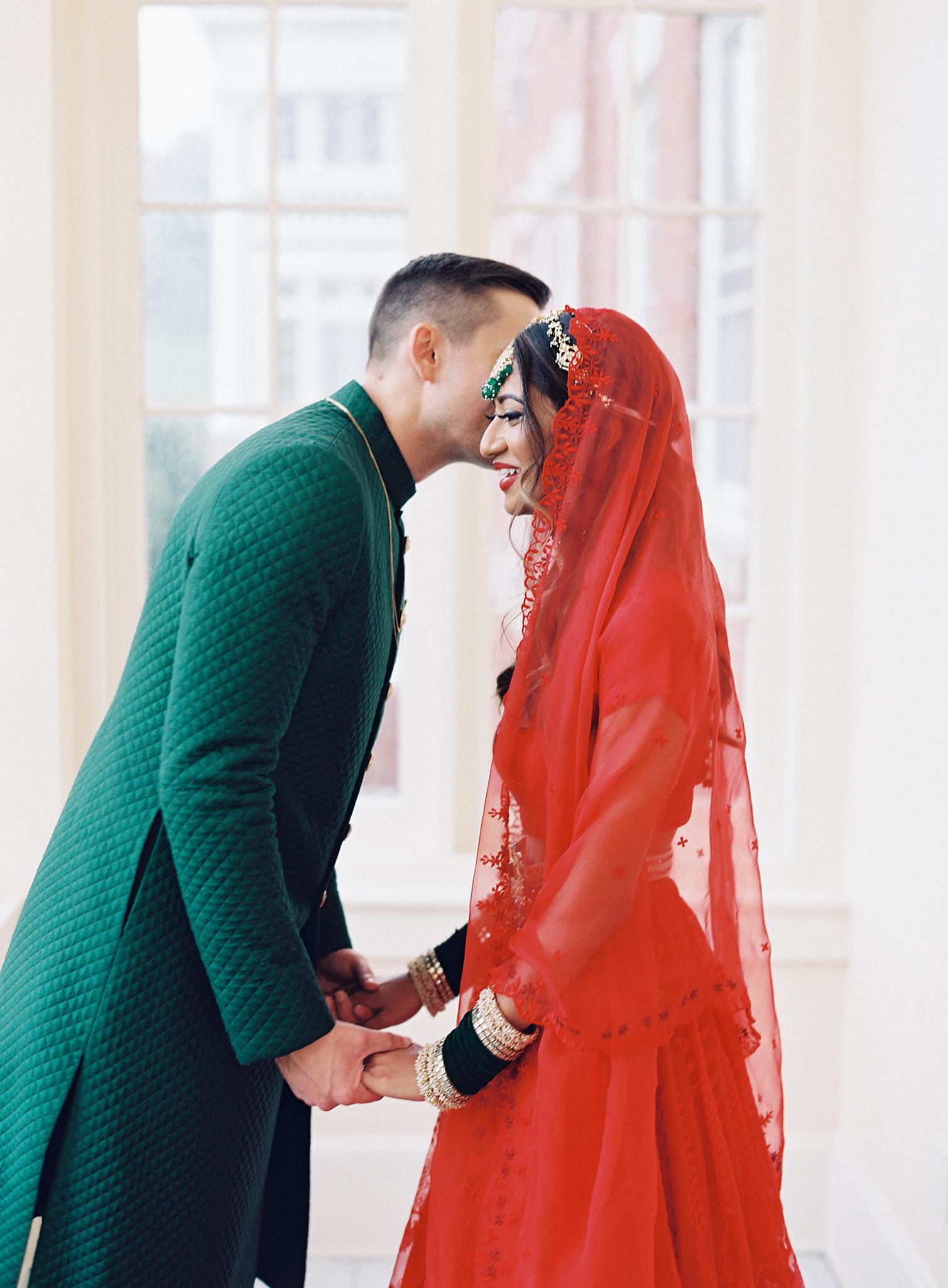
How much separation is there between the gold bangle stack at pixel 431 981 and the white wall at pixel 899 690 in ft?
2.98

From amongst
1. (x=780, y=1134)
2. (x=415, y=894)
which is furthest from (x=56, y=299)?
(x=780, y=1134)

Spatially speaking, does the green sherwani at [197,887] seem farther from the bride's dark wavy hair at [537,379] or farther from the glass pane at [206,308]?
the glass pane at [206,308]

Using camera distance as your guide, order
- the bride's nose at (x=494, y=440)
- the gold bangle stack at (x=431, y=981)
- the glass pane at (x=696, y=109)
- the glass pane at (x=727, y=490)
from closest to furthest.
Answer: the bride's nose at (x=494, y=440) < the gold bangle stack at (x=431, y=981) < the glass pane at (x=696, y=109) < the glass pane at (x=727, y=490)

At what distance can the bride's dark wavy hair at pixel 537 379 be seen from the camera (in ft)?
4.44

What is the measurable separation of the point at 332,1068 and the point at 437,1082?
0.12 metres

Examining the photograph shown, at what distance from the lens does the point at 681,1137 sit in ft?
4.12

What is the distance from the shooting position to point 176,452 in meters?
2.46

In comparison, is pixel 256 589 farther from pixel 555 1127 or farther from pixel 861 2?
pixel 861 2

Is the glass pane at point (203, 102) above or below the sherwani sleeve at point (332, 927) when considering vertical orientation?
above

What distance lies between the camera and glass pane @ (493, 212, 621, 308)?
2.46m

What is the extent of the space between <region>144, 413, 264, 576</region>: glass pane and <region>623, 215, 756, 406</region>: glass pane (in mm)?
913

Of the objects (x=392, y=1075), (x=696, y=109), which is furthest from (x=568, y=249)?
(x=392, y=1075)

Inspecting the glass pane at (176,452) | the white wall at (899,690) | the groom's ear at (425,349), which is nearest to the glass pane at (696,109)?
the white wall at (899,690)

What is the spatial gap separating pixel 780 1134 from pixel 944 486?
43.6 inches
